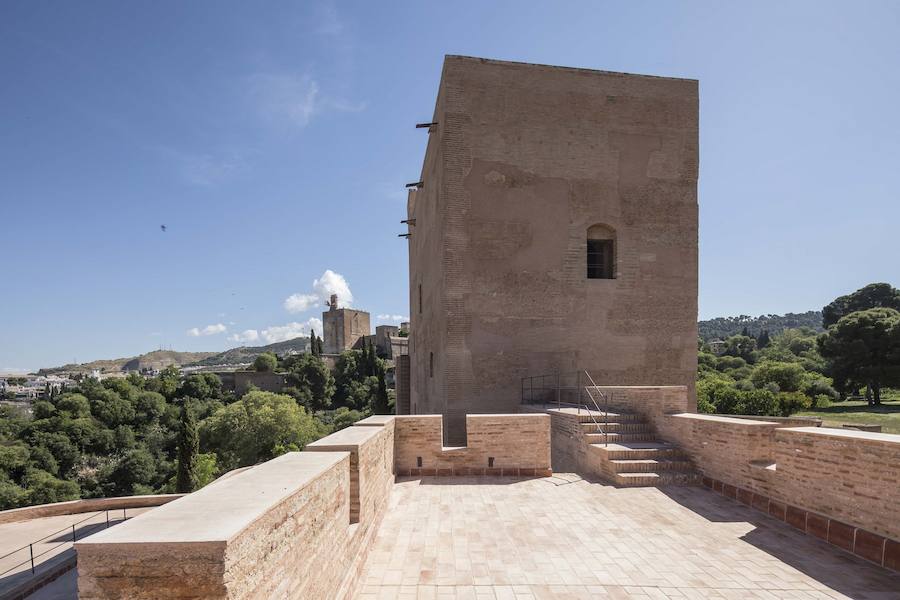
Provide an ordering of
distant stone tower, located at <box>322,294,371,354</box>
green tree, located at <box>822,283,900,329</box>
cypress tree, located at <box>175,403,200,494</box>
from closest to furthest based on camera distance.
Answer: cypress tree, located at <box>175,403,200,494</box>, green tree, located at <box>822,283,900,329</box>, distant stone tower, located at <box>322,294,371,354</box>

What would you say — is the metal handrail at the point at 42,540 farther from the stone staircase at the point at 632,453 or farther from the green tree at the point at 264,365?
the green tree at the point at 264,365

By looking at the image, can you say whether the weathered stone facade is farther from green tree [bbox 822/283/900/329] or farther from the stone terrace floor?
green tree [bbox 822/283/900/329]

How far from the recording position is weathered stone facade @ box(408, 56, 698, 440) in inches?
423

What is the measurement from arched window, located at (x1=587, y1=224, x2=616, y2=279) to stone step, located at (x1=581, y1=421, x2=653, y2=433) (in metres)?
4.78

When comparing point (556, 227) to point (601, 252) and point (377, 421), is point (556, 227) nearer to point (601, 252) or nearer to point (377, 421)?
point (601, 252)

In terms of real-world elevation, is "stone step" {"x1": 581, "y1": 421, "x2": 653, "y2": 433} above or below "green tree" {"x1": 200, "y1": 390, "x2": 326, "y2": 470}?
above

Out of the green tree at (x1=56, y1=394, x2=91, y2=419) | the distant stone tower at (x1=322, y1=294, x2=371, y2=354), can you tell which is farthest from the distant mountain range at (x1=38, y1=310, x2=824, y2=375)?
the green tree at (x1=56, y1=394, x2=91, y2=419)

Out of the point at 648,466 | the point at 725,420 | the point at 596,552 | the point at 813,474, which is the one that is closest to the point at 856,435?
the point at 813,474

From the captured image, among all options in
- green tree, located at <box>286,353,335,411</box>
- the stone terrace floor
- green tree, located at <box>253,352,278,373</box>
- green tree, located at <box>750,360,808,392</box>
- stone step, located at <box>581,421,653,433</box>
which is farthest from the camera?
green tree, located at <box>253,352,278,373</box>

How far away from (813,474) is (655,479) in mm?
1955

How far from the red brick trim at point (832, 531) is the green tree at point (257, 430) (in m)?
30.3

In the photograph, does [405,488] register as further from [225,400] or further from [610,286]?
[225,400]

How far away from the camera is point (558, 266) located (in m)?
11.2

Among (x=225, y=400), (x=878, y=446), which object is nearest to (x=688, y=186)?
(x=878, y=446)
